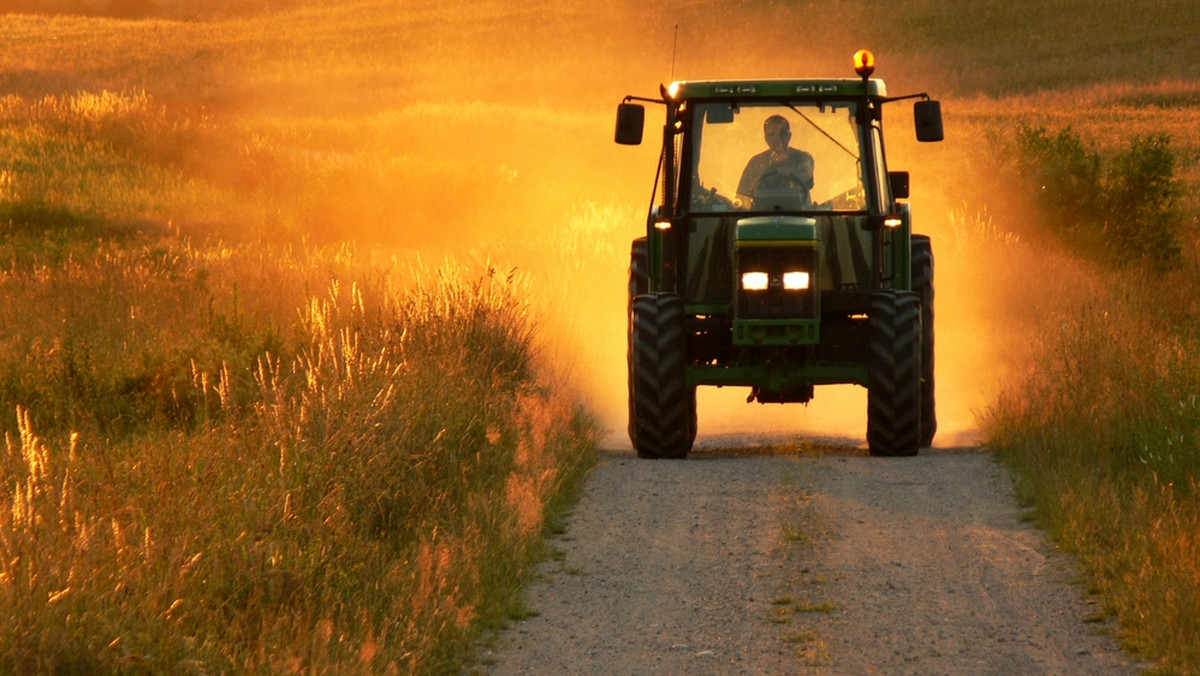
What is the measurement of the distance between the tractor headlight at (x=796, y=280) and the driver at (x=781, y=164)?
0.78 metres

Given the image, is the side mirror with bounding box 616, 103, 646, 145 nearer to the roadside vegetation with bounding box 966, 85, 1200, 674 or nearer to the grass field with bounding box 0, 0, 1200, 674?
the grass field with bounding box 0, 0, 1200, 674

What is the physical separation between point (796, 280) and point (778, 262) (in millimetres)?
163

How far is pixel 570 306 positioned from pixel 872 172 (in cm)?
648

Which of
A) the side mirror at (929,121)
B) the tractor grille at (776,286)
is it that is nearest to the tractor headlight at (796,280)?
the tractor grille at (776,286)

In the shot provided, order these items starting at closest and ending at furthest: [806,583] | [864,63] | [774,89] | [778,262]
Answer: [806,583]
[778,262]
[864,63]
[774,89]

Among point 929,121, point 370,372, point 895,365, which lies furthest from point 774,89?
point 370,372

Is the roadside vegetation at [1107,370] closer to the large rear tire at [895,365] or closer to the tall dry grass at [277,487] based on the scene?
the large rear tire at [895,365]

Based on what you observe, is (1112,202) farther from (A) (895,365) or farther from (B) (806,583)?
(B) (806,583)

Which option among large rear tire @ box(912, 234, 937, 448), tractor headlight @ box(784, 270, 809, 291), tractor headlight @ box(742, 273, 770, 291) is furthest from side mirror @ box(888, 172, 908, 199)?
tractor headlight @ box(742, 273, 770, 291)

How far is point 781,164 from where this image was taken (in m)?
11.3

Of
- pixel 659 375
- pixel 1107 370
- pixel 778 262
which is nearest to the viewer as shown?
pixel 778 262

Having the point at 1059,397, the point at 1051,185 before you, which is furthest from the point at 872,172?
the point at 1051,185

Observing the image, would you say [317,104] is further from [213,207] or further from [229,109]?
[213,207]

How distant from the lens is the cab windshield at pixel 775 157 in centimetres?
1136
